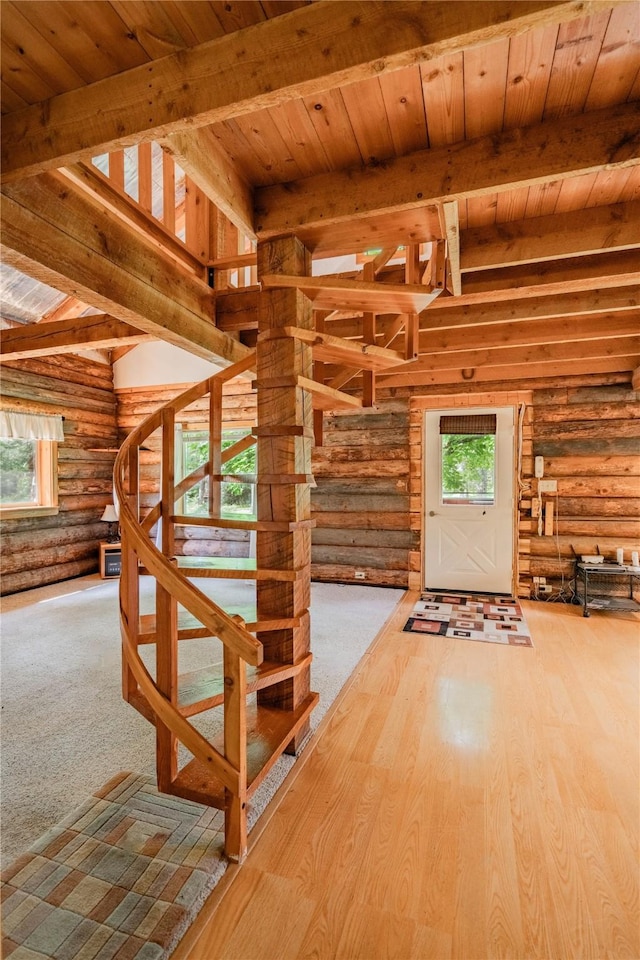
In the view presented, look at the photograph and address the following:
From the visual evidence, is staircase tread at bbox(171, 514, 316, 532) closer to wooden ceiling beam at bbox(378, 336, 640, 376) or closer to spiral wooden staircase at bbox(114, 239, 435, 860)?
spiral wooden staircase at bbox(114, 239, 435, 860)

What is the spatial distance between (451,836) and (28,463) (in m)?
5.96

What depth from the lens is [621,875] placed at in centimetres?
155

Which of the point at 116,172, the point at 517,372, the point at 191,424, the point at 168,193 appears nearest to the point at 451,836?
the point at 116,172

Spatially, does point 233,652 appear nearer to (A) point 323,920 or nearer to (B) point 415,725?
(A) point 323,920

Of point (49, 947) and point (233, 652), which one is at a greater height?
point (233, 652)

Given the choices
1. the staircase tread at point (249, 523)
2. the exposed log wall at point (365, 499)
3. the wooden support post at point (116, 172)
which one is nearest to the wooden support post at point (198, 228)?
the wooden support post at point (116, 172)

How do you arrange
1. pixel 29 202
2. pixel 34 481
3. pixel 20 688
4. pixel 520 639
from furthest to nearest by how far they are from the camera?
pixel 34 481
pixel 520 639
pixel 20 688
pixel 29 202

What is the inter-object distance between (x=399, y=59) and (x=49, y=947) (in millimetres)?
2561

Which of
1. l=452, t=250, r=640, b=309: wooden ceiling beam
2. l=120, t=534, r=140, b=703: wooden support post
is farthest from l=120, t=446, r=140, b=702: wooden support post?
l=452, t=250, r=640, b=309: wooden ceiling beam

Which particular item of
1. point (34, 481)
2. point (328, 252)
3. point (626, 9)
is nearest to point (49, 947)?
point (328, 252)

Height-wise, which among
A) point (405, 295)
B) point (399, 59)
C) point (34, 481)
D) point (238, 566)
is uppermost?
point (399, 59)

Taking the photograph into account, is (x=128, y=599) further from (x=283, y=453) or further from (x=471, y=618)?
(x=471, y=618)

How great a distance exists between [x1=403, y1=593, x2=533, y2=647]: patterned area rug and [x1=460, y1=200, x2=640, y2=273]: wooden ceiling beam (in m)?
2.85

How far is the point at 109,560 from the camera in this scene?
6.09 m
